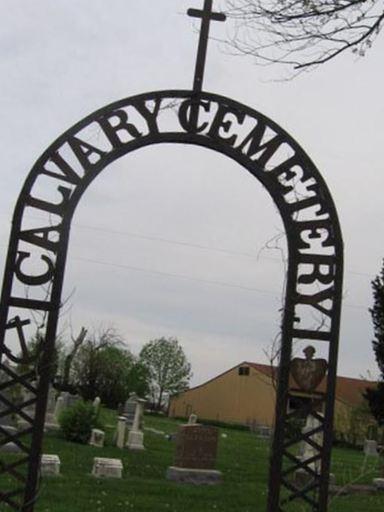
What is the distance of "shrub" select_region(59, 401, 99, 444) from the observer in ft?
61.0

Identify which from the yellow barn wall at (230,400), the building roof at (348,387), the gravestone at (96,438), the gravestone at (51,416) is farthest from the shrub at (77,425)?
the building roof at (348,387)

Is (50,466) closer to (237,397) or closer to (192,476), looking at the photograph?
(192,476)

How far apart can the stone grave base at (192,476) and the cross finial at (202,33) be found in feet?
31.2

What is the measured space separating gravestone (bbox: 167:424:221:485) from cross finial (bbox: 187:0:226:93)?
9.51 meters

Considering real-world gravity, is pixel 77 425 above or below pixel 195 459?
above

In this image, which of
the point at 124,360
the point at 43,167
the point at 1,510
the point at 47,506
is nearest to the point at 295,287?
the point at 43,167

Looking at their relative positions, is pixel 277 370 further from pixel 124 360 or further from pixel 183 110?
pixel 124 360

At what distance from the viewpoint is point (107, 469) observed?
44.3 feet

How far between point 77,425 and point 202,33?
529 inches

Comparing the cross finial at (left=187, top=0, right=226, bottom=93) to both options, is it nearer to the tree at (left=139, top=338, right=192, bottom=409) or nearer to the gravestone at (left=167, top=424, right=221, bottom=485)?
the gravestone at (left=167, top=424, right=221, bottom=485)

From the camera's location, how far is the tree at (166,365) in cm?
7206

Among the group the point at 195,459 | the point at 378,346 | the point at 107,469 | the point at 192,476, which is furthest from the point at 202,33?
the point at 378,346

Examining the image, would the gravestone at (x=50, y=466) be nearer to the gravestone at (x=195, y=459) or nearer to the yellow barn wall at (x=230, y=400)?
the gravestone at (x=195, y=459)

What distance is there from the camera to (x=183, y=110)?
21.6 ft
